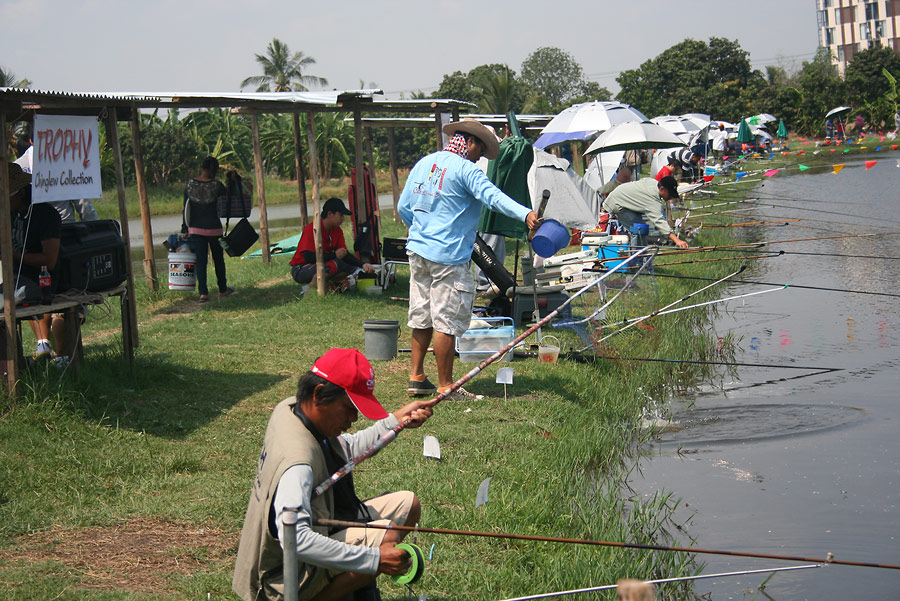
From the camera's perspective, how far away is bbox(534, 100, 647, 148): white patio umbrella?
16.1m

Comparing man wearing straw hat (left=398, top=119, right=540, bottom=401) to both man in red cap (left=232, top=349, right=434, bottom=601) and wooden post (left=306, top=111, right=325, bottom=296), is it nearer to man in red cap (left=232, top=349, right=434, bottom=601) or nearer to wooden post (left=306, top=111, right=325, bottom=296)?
man in red cap (left=232, top=349, right=434, bottom=601)

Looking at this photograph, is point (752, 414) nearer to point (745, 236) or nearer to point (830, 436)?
point (830, 436)

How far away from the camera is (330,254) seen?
1126cm

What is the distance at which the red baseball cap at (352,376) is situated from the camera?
10.9 ft

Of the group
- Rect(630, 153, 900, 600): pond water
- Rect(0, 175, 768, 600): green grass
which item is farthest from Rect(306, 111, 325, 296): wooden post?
Rect(630, 153, 900, 600): pond water

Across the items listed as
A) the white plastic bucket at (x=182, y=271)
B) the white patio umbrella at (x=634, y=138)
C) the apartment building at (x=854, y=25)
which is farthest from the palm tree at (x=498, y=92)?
the apartment building at (x=854, y=25)

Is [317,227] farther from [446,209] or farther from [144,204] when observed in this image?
[446,209]

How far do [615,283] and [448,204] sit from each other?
345 cm

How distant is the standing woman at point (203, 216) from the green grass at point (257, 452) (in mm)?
1941

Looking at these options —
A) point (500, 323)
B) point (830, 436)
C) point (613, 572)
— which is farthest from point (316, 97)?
point (613, 572)

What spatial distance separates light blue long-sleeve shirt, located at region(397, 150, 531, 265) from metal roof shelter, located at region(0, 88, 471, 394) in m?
2.64

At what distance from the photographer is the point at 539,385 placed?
750 cm

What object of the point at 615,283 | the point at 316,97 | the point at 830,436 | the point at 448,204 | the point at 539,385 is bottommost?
the point at 830,436

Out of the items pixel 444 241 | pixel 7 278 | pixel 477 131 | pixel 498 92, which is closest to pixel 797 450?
pixel 444 241
